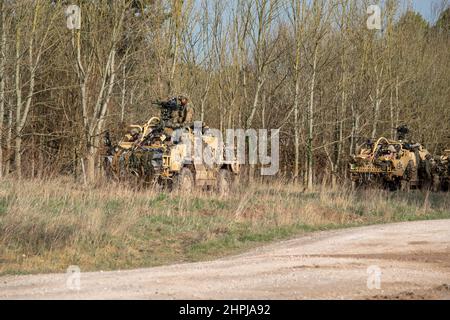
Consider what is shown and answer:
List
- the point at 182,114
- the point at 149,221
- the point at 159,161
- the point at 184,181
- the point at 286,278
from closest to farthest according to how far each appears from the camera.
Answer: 1. the point at 286,278
2. the point at 149,221
3. the point at 159,161
4. the point at 184,181
5. the point at 182,114

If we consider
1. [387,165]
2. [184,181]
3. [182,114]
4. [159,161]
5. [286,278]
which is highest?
[182,114]

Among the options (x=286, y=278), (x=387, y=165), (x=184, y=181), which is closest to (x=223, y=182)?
(x=184, y=181)

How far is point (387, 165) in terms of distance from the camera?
92.1 ft

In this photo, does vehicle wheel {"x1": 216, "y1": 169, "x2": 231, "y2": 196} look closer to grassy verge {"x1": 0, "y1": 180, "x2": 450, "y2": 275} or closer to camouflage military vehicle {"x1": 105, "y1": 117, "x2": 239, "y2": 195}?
camouflage military vehicle {"x1": 105, "y1": 117, "x2": 239, "y2": 195}

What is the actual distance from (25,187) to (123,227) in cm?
454

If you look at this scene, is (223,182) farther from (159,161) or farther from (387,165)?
(387,165)

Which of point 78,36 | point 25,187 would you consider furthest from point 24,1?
point 25,187

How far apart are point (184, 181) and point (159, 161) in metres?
1.07

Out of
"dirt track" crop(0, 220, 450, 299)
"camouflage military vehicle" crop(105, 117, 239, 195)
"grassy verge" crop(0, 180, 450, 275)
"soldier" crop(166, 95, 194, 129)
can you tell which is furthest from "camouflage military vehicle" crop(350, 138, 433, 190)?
"dirt track" crop(0, 220, 450, 299)

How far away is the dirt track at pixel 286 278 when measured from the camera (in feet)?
31.8

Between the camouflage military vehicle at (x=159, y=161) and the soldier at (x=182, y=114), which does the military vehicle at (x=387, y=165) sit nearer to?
the camouflage military vehicle at (x=159, y=161)

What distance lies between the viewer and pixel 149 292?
32.0 feet
